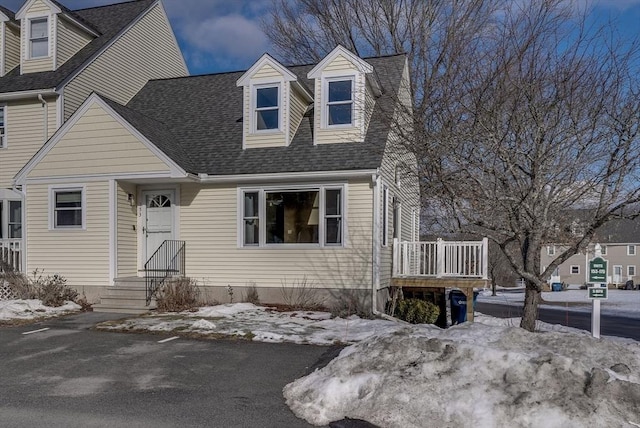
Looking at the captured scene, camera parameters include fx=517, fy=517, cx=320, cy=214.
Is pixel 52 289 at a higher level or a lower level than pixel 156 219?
lower

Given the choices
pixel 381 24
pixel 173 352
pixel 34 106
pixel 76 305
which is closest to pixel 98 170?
pixel 76 305

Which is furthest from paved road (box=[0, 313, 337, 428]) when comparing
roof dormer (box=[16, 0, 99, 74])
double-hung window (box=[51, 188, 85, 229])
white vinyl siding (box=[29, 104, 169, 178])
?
roof dormer (box=[16, 0, 99, 74])

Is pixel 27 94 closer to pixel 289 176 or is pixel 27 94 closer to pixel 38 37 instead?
pixel 38 37

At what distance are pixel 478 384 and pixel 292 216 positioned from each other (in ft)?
26.8

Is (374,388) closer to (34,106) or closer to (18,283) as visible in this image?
(18,283)

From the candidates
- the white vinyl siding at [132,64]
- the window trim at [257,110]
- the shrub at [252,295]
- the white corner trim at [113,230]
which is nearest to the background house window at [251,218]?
the shrub at [252,295]

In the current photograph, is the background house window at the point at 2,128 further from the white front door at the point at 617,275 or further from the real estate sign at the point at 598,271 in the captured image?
the white front door at the point at 617,275

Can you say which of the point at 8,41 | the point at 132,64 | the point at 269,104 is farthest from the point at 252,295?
the point at 8,41

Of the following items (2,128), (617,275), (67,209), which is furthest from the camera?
(617,275)

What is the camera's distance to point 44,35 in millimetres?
16234

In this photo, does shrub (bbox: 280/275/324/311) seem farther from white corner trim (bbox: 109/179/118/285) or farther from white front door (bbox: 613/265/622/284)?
white front door (bbox: 613/265/622/284)

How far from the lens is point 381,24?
25547 mm

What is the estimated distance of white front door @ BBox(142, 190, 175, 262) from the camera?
44.5ft

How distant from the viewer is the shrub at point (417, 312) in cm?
1303
